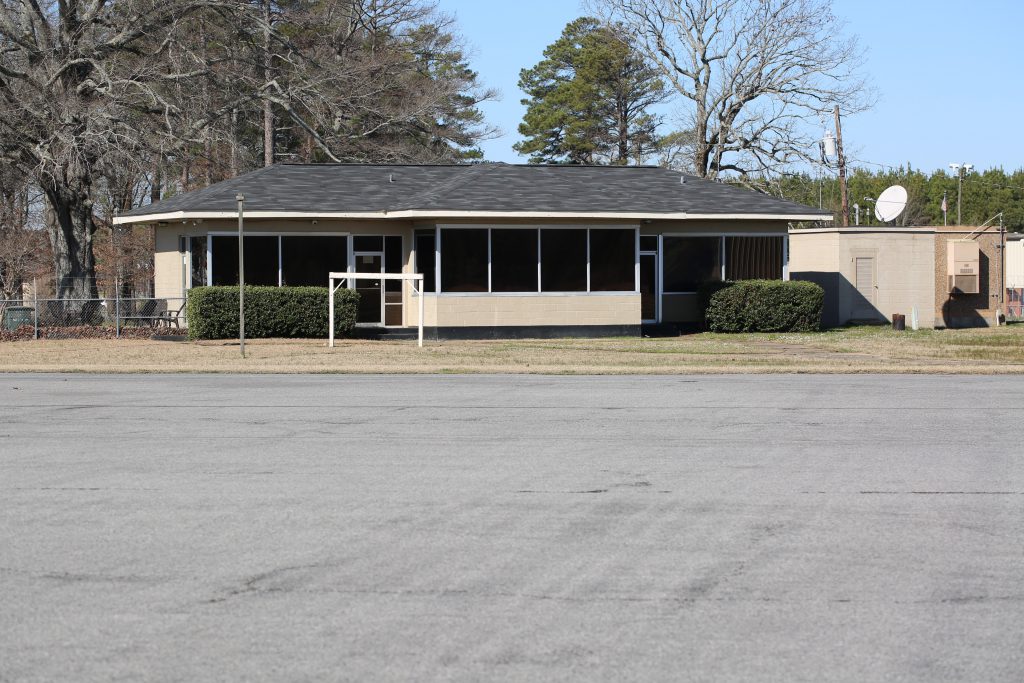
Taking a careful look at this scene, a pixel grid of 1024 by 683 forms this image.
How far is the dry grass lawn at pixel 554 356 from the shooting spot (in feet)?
72.1

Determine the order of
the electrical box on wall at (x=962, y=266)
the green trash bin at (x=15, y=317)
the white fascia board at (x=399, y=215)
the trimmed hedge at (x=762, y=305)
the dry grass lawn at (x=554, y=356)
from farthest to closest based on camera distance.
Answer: the electrical box on wall at (x=962, y=266) < the trimmed hedge at (x=762, y=305) < the green trash bin at (x=15, y=317) < the white fascia board at (x=399, y=215) < the dry grass lawn at (x=554, y=356)

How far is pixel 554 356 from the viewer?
24.6m

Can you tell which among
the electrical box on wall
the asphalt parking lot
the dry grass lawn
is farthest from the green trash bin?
the electrical box on wall

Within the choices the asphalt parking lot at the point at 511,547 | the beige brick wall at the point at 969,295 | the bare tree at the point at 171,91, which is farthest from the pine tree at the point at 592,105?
the asphalt parking lot at the point at 511,547

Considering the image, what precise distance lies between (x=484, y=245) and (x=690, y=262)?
6.25m

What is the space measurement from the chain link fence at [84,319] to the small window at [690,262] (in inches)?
500

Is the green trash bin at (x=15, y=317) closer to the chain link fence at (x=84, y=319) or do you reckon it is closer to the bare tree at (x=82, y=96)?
the chain link fence at (x=84, y=319)

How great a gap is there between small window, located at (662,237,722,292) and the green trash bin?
16596 mm

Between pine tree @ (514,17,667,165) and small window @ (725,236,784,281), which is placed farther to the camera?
pine tree @ (514,17,667,165)

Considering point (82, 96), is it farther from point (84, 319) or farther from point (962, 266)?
point (962, 266)

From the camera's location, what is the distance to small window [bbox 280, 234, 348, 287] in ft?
101

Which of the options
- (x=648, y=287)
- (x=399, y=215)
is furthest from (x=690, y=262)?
(x=399, y=215)

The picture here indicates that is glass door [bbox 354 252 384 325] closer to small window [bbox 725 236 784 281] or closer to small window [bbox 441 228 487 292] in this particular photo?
small window [bbox 441 228 487 292]

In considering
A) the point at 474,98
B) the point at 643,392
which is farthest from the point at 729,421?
the point at 474,98
